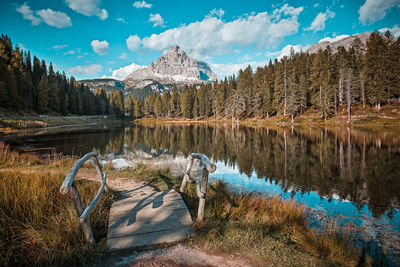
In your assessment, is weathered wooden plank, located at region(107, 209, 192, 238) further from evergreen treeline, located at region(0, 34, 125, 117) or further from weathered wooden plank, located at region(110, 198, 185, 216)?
evergreen treeline, located at region(0, 34, 125, 117)

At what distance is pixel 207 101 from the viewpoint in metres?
86.3

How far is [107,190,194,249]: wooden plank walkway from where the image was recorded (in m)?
4.03

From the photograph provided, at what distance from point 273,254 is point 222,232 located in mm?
1142

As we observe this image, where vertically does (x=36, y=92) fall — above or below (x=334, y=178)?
above

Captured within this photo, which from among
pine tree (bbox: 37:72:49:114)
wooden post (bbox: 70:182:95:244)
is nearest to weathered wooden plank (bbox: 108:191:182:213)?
wooden post (bbox: 70:182:95:244)

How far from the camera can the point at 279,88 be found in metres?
59.2

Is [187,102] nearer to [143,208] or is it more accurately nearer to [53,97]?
[53,97]

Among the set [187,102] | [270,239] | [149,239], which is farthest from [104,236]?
[187,102]

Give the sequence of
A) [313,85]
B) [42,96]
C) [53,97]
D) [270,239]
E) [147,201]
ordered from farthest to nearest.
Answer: [53,97] < [42,96] < [313,85] < [147,201] < [270,239]

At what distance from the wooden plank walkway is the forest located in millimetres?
49836

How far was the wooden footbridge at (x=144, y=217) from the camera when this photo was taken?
368 centimetres

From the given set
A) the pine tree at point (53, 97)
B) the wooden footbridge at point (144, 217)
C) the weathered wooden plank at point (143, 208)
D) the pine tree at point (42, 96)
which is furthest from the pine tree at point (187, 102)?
the weathered wooden plank at point (143, 208)

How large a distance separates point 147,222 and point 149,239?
0.66 metres

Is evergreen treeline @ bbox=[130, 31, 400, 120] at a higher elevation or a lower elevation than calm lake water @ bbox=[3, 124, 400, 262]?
higher
